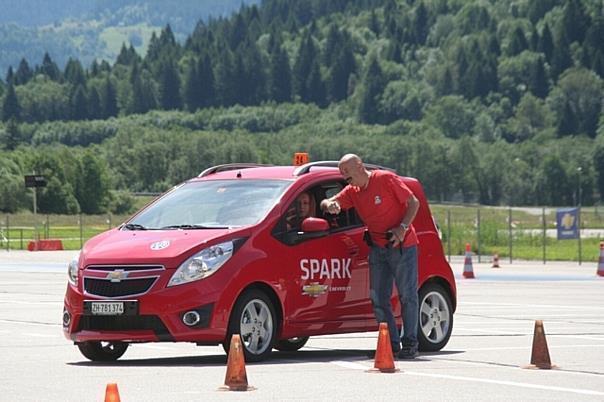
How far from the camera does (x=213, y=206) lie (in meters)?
15.0

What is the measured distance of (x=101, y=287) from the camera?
14117mm

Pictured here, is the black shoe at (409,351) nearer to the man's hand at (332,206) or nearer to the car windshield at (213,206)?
the man's hand at (332,206)

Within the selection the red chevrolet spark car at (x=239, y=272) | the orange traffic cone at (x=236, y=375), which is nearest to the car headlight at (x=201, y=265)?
the red chevrolet spark car at (x=239, y=272)

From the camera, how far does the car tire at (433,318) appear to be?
15711mm

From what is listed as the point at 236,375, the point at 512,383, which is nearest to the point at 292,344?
the point at 512,383

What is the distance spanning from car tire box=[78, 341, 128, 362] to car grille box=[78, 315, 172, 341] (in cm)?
37

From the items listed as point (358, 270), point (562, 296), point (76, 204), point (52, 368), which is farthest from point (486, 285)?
point (76, 204)

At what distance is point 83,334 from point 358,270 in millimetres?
2714

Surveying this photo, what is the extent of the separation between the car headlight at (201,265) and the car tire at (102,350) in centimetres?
113

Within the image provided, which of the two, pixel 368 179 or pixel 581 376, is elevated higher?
pixel 368 179

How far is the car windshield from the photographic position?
1475 cm

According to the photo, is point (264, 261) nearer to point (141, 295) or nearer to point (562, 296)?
point (141, 295)

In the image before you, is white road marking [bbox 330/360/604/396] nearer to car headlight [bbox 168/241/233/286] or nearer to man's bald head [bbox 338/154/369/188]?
car headlight [bbox 168/241/233/286]

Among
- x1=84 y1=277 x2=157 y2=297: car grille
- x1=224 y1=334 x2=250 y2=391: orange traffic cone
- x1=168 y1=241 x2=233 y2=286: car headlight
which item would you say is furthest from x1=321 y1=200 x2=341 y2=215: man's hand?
x1=224 y1=334 x2=250 y2=391: orange traffic cone
